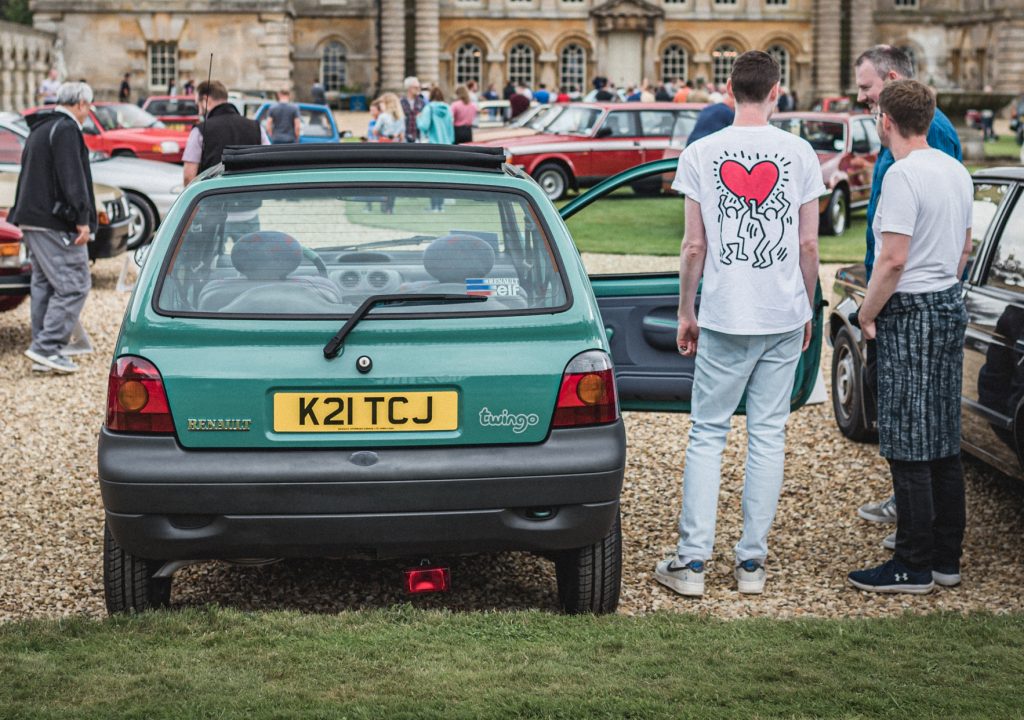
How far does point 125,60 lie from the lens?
171 ft

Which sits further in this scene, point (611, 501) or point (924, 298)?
point (924, 298)

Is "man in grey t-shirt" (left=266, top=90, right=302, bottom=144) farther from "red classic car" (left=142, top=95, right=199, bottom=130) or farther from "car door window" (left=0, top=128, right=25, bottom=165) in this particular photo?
"red classic car" (left=142, top=95, right=199, bottom=130)

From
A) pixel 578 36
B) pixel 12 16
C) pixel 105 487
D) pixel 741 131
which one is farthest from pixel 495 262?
pixel 12 16

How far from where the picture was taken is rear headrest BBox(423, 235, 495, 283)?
436 centimetres

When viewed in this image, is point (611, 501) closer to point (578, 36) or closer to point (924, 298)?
point (924, 298)

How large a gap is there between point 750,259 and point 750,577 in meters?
1.20

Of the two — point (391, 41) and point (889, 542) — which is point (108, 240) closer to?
point (889, 542)

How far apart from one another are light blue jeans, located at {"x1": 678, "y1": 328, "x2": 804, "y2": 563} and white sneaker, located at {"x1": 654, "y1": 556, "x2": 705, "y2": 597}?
33 mm

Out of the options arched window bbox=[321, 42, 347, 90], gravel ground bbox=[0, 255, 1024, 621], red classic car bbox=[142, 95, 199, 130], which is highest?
arched window bbox=[321, 42, 347, 90]

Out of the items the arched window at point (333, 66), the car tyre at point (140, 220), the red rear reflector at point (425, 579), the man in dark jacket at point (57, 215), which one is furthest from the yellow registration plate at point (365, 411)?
the arched window at point (333, 66)

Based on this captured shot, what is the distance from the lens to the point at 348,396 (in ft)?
13.6

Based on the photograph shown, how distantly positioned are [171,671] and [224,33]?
169ft

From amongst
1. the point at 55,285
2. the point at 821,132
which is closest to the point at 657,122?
the point at 821,132

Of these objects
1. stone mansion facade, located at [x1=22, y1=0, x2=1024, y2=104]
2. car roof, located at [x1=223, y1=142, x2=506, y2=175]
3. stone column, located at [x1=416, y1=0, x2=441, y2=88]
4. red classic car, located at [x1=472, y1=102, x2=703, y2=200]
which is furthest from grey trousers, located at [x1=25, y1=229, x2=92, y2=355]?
stone column, located at [x1=416, y1=0, x2=441, y2=88]
